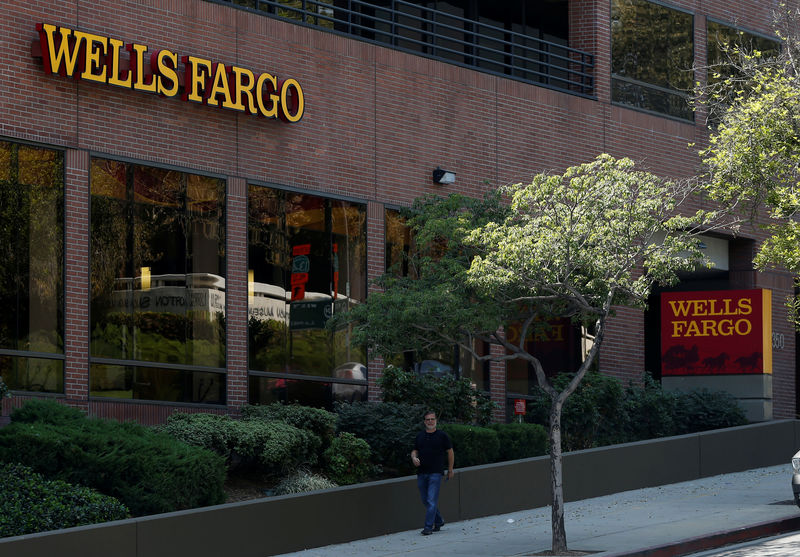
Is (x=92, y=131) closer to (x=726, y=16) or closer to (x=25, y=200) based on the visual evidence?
(x=25, y=200)

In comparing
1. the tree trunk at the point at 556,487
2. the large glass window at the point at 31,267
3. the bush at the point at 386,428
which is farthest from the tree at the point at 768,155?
the large glass window at the point at 31,267

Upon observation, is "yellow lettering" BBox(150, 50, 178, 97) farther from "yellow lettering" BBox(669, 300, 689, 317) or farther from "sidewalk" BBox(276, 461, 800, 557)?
"yellow lettering" BBox(669, 300, 689, 317)

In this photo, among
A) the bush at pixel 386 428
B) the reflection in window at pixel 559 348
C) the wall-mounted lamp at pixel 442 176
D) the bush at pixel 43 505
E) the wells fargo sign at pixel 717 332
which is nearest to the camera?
the bush at pixel 43 505

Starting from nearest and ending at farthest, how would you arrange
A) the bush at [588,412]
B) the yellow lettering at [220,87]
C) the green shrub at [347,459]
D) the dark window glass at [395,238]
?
Result: 1. the green shrub at [347,459]
2. the yellow lettering at [220,87]
3. the bush at [588,412]
4. the dark window glass at [395,238]

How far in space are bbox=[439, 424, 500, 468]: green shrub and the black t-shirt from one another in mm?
2092

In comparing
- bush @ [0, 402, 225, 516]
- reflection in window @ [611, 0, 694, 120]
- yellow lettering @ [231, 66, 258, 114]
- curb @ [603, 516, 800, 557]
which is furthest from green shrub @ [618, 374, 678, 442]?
bush @ [0, 402, 225, 516]

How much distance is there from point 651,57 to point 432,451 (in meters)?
14.6

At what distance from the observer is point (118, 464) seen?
14.9m

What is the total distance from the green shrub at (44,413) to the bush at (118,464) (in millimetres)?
318

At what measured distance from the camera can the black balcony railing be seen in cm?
2239

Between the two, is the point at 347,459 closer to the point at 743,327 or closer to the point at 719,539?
the point at 719,539

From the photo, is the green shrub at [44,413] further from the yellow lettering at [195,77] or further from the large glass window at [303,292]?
the yellow lettering at [195,77]

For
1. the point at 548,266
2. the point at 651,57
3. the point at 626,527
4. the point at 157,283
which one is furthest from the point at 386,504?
the point at 651,57

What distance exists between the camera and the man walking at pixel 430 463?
17.0 m
